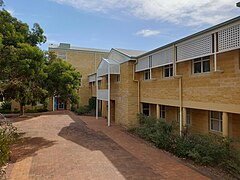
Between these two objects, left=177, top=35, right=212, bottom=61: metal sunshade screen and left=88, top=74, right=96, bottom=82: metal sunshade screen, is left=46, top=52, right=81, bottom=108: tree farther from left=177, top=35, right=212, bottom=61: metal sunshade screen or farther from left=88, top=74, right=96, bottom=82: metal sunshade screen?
left=177, top=35, right=212, bottom=61: metal sunshade screen

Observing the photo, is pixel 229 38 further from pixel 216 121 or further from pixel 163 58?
pixel 163 58

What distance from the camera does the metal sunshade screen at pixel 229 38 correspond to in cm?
792

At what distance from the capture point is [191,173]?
25.3ft

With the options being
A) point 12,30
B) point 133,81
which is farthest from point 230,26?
point 12,30

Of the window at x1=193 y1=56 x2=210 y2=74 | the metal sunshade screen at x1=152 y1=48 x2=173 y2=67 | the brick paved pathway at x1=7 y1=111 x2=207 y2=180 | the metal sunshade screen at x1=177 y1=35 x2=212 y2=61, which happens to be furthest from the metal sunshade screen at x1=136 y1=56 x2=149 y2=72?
the brick paved pathway at x1=7 y1=111 x2=207 y2=180

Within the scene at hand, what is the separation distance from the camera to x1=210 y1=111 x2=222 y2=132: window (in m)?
10.8

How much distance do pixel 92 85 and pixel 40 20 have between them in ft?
63.0

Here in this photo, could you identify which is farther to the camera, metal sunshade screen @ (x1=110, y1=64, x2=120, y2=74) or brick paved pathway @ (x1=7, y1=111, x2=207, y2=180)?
metal sunshade screen @ (x1=110, y1=64, x2=120, y2=74)

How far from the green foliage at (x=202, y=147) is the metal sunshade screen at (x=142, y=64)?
4.72m

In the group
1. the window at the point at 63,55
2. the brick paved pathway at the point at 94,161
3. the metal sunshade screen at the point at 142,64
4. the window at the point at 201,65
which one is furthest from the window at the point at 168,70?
the window at the point at 63,55

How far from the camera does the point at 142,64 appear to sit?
15859 millimetres

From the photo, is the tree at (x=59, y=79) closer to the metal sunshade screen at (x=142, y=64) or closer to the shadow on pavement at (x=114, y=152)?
the shadow on pavement at (x=114, y=152)

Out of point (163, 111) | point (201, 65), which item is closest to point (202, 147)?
point (201, 65)

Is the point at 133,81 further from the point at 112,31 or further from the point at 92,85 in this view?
the point at 92,85
